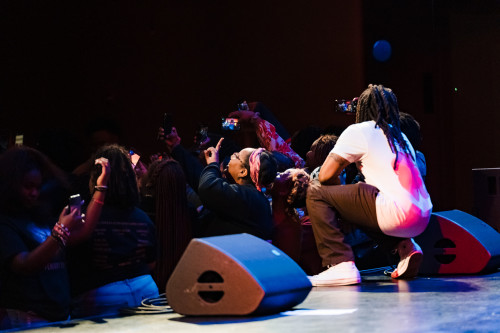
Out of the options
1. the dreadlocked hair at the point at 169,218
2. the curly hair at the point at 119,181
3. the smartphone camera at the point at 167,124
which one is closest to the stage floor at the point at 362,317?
the curly hair at the point at 119,181

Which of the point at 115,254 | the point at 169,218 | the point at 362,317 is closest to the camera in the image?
the point at 362,317

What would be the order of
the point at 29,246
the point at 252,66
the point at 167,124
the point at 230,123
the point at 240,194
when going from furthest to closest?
the point at 252,66
the point at 230,123
the point at 167,124
the point at 240,194
the point at 29,246

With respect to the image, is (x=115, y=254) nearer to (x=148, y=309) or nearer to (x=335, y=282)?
(x=148, y=309)

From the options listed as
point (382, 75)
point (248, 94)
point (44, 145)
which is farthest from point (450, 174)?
point (44, 145)

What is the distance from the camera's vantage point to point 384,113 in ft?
13.3

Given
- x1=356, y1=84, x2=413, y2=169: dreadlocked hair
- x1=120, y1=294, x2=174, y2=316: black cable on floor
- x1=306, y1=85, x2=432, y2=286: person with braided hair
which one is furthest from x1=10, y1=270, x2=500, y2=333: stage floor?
x1=356, y1=84, x2=413, y2=169: dreadlocked hair

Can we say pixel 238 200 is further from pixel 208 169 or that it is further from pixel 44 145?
pixel 44 145

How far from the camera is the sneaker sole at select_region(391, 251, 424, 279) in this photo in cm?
408

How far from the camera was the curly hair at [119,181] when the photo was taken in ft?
11.3

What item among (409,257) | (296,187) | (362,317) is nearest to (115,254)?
(362,317)

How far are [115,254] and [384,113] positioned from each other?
1728 mm

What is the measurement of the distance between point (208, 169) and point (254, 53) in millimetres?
3476

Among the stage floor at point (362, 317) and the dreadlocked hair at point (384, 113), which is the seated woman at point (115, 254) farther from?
the dreadlocked hair at point (384, 113)

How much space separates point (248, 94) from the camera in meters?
7.36
